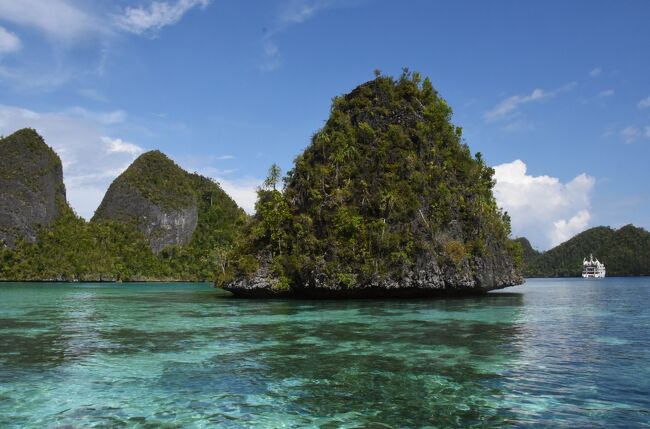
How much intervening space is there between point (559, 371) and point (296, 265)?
27754 millimetres

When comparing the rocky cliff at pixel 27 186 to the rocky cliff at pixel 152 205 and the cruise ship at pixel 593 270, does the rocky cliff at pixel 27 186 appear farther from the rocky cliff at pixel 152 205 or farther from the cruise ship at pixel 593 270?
the cruise ship at pixel 593 270

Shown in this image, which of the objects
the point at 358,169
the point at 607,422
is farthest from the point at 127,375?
the point at 358,169

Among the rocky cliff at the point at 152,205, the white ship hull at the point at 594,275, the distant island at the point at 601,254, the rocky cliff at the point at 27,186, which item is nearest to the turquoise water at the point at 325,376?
the rocky cliff at the point at 27,186

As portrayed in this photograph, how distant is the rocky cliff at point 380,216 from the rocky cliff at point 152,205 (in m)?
96.8

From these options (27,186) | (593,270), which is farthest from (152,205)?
(593,270)

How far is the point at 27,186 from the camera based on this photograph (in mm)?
111750

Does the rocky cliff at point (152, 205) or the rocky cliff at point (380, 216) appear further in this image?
the rocky cliff at point (152, 205)

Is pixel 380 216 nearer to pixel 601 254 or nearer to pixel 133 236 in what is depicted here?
pixel 133 236

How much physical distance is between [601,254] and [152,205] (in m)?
129

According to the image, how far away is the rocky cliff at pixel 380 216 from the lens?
37.2m

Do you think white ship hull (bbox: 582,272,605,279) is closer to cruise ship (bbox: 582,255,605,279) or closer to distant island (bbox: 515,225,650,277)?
cruise ship (bbox: 582,255,605,279)

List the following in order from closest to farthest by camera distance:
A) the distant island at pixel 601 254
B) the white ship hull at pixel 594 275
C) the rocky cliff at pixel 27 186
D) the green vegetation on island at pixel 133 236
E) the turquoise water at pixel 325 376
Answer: the turquoise water at pixel 325 376, the green vegetation on island at pixel 133 236, the rocky cliff at pixel 27 186, the white ship hull at pixel 594 275, the distant island at pixel 601 254

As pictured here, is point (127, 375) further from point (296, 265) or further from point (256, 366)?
point (296, 265)

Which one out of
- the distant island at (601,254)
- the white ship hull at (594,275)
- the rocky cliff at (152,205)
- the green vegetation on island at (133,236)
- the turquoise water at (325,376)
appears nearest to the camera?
the turquoise water at (325,376)
